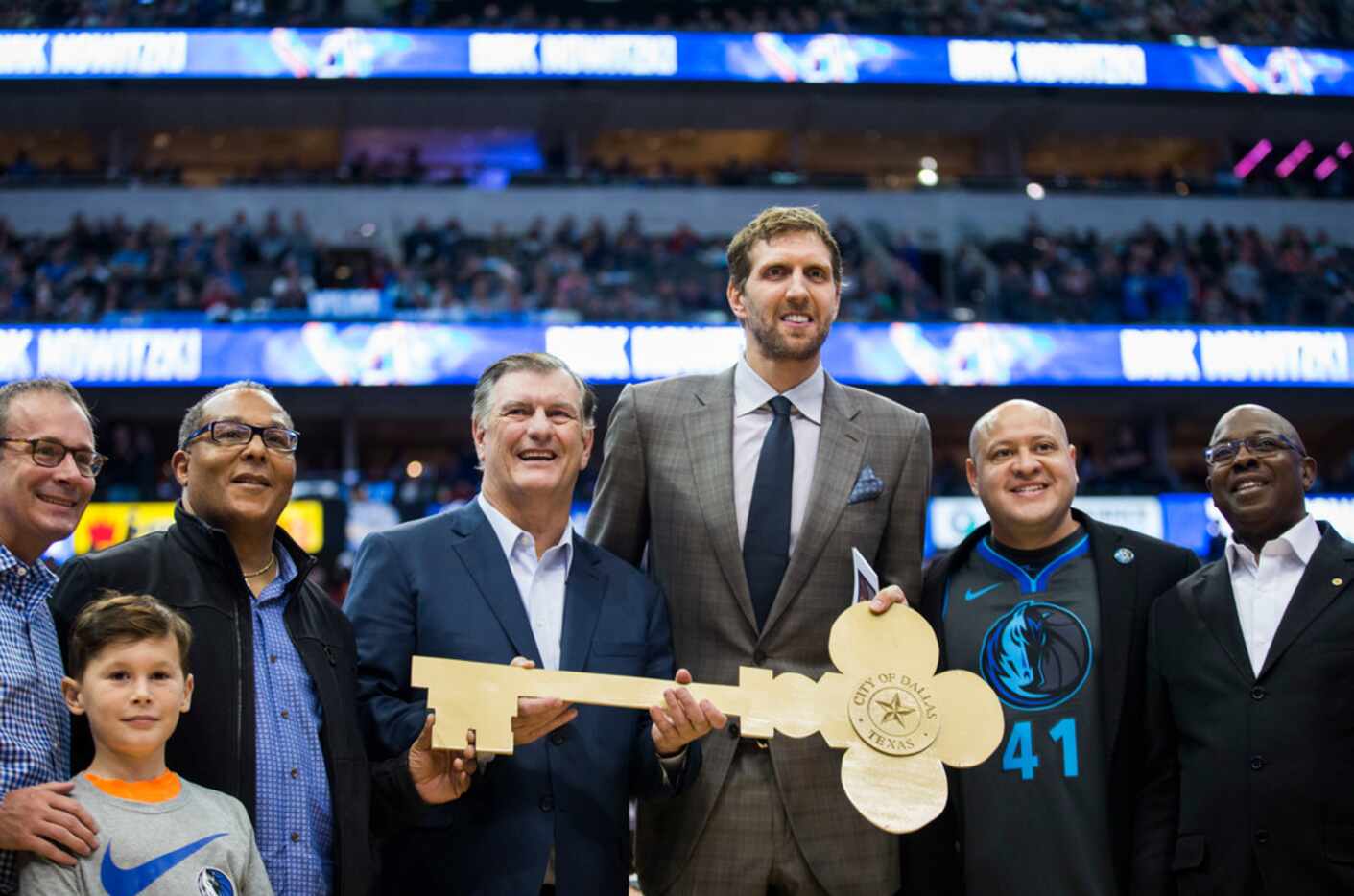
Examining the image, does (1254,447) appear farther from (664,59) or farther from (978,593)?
(664,59)

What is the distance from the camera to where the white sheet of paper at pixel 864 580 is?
9.45 ft

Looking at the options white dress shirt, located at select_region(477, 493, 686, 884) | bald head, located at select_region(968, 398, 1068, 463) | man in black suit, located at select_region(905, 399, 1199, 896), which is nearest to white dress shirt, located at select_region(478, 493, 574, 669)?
white dress shirt, located at select_region(477, 493, 686, 884)

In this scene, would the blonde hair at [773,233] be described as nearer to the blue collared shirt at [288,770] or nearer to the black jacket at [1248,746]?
the black jacket at [1248,746]

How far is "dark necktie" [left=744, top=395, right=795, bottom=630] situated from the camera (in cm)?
327

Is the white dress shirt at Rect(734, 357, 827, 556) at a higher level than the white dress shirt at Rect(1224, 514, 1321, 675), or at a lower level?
higher

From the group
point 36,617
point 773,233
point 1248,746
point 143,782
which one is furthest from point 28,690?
point 1248,746

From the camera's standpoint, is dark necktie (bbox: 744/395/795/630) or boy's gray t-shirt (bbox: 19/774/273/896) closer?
boy's gray t-shirt (bbox: 19/774/273/896)

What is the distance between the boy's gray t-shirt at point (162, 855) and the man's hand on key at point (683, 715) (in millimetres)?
887

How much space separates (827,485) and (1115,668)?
0.91 m

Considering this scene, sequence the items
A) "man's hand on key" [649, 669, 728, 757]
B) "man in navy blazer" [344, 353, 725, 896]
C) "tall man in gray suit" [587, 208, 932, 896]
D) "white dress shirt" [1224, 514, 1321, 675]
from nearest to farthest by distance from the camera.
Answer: "man's hand on key" [649, 669, 728, 757] → "man in navy blazer" [344, 353, 725, 896] → "tall man in gray suit" [587, 208, 932, 896] → "white dress shirt" [1224, 514, 1321, 675]

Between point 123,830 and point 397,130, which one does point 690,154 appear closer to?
point 397,130

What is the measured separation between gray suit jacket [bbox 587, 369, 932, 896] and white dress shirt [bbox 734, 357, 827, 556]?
0.03m

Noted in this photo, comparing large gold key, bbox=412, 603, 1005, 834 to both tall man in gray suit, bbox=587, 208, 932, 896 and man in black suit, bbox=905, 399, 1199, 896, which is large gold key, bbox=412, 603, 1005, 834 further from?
man in black suit, bbox=905, 399, 1199, 896

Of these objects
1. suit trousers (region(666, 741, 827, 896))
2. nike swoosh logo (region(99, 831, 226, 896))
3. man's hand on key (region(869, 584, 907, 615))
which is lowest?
suit trousers (region(666, 741, 827, 896))
